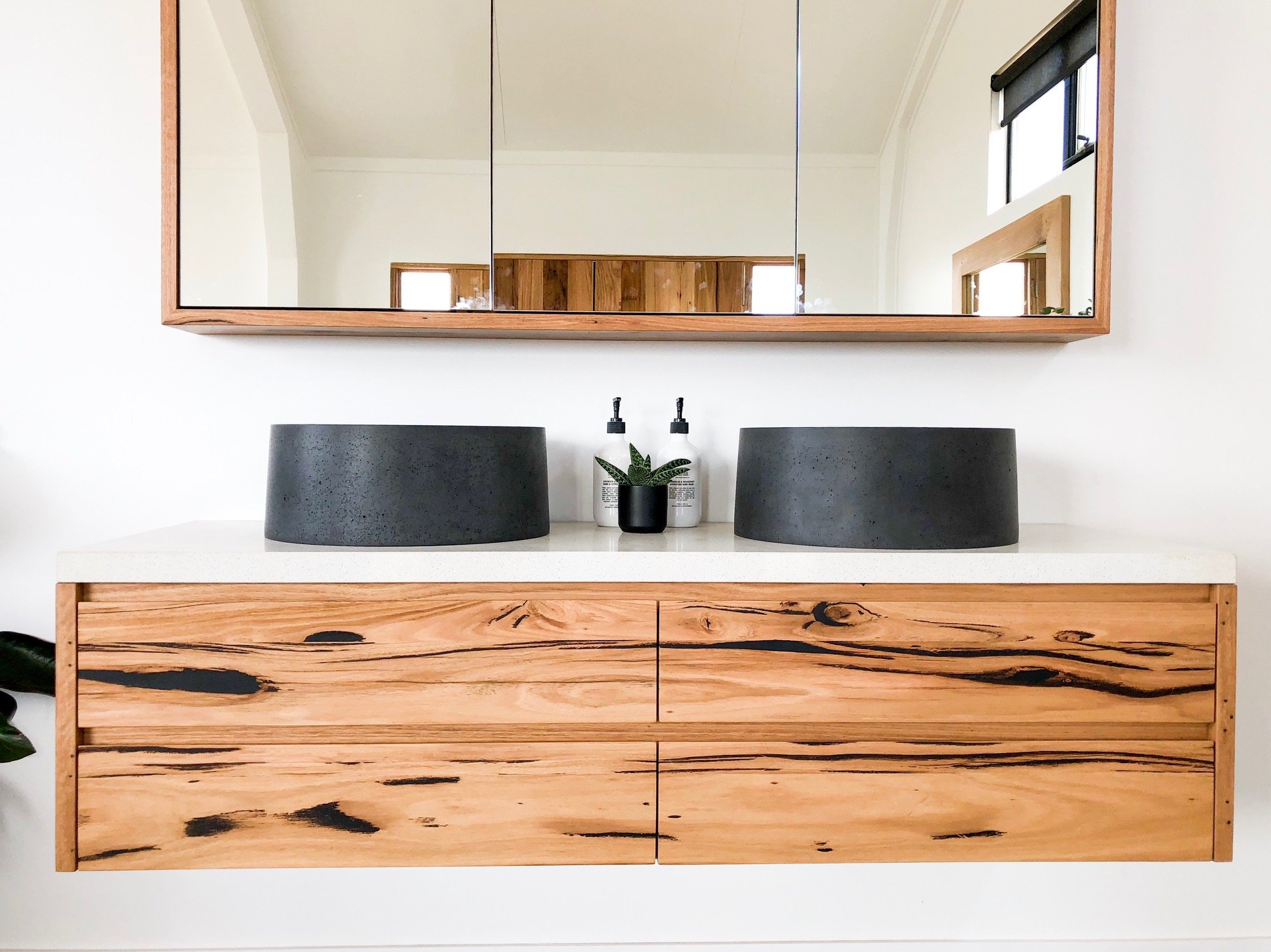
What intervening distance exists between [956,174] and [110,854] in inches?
60.2

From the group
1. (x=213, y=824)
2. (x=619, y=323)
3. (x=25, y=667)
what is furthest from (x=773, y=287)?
(x=25, y=667)

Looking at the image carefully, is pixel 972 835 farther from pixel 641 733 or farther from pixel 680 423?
pixel 680 423

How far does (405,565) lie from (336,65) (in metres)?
0.82

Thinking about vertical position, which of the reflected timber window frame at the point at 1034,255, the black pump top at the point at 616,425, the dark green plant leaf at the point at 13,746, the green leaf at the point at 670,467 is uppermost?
the reflected timber window frame at the point at 1034,255

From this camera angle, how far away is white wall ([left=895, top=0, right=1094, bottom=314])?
4.15ft

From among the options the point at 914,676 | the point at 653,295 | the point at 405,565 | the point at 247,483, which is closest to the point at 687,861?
the point at 914,676

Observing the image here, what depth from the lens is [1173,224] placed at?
1.35m

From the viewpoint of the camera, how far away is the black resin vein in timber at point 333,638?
0.96 m

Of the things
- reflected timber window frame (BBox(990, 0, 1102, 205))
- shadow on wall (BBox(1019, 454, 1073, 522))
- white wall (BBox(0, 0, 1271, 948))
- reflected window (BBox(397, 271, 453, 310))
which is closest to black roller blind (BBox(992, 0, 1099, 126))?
reflected timber window frame (BBox(990, 0, 1102, 205))

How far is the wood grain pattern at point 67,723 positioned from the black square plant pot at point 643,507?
2.33ft

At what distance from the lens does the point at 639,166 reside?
1252 millimetres

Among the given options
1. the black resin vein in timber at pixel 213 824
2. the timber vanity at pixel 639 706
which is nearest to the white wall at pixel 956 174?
the timber vanity at pixel 639 706

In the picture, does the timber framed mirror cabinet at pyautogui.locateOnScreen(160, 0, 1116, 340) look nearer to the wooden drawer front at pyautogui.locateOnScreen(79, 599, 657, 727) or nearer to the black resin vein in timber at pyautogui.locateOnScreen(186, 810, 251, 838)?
the wooden drawer front at pyautogui.locateOnScreen(79, 599, 657, 727)

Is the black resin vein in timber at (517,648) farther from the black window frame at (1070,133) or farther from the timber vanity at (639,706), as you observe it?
the black window frame at (1070,133)
